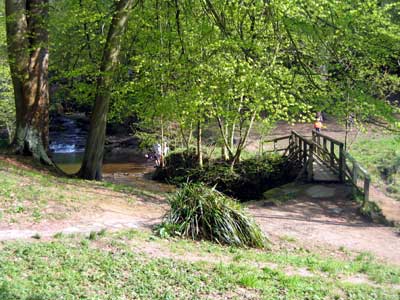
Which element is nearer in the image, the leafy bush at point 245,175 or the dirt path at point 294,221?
the dirt path at point 294,221

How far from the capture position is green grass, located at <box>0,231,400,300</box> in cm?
498

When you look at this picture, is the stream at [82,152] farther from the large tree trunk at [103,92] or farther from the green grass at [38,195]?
the green grass at [38,195]

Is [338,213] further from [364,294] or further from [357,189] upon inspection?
[364,294]

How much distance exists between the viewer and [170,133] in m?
21.2

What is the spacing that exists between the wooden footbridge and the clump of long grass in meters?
5.49

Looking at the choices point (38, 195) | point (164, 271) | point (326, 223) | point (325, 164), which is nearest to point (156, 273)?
point (164, 271)

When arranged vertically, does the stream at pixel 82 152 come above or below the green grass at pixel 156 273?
above

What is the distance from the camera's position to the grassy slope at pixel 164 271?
501 centimetres

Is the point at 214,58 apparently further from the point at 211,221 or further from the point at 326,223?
the point at 211,221

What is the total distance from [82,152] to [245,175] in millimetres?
15422

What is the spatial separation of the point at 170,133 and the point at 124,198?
10.7 metres

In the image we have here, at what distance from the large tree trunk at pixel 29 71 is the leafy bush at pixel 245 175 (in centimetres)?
510

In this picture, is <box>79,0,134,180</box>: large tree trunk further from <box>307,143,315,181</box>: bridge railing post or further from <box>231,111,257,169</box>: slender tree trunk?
<box>307,143,315,181</box>: bridge railing post

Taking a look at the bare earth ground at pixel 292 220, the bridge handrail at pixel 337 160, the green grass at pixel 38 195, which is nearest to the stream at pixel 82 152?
the bridge handrail at pixel 337 160
